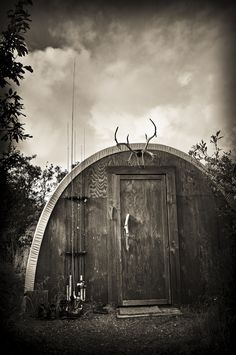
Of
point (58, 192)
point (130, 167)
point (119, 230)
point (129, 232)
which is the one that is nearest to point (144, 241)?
point (129, 232)

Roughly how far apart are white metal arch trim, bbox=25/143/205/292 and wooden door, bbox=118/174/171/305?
2.01 feet

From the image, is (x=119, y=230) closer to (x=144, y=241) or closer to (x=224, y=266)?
(x=144, y=241)

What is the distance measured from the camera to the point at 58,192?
19.2 feet

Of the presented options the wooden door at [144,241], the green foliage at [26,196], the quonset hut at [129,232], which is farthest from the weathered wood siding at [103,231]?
the green foliage at [26,196]

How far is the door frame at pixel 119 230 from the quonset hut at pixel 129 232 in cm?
2

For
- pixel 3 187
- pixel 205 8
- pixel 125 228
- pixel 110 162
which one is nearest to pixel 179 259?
pixel 125 228

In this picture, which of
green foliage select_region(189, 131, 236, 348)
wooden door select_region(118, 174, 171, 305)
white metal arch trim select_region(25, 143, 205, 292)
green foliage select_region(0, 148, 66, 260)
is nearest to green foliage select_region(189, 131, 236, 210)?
green foliage select_region(189, 131, 236, 348)

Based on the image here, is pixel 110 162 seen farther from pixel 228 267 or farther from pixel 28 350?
pixel 28 350

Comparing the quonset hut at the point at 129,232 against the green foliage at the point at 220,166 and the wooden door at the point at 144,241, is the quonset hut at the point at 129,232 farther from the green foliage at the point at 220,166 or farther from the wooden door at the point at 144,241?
the green foliage at the point at 220,166

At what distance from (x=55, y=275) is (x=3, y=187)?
287 centimetres

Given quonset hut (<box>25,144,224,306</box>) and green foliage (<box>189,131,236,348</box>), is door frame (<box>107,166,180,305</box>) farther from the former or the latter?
green foliage (<box>189,131,236,348</box>)

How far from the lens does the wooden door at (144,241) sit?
5.71 meters

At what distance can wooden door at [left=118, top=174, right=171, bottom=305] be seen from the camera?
571 cm

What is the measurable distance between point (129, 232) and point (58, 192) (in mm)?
1668
